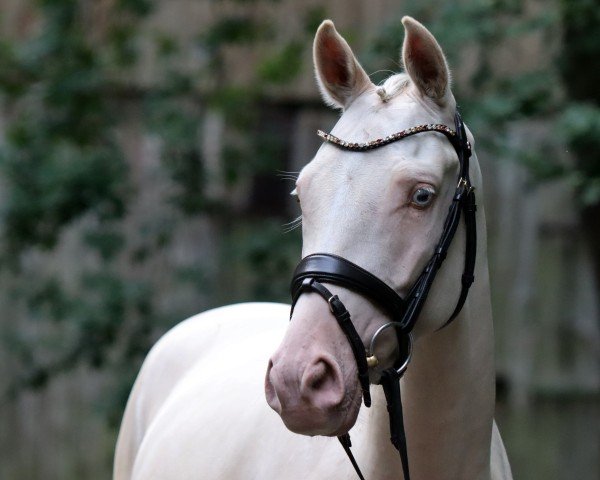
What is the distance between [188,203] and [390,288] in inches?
184

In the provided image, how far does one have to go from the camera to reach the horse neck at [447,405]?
2383 millimetres

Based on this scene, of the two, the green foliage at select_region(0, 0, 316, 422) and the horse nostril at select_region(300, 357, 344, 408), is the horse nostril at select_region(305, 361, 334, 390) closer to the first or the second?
the horse nostril at select_region(300, 357, 344, 408)

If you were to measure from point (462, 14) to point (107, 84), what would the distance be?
9.02ft

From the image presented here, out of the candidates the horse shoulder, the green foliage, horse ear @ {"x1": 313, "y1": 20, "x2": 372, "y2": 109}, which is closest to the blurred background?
the green foliage

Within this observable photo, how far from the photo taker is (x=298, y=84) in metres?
7.34

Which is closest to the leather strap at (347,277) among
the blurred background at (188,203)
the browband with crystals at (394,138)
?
the browband with crystals at (394,138)

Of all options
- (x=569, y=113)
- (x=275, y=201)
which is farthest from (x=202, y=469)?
(x=275, y=201)

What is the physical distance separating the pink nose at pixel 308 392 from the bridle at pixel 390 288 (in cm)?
A: 9

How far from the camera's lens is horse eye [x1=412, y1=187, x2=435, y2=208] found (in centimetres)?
224

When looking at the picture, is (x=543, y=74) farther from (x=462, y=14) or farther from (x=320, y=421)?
(x=320, y=421)

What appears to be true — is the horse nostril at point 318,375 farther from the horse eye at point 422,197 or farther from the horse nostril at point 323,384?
the horse eye at point 422,197

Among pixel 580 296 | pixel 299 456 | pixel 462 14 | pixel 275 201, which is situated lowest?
pixel 580 296

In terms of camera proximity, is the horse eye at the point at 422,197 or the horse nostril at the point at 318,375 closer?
the horse nostril at the point at 318,375

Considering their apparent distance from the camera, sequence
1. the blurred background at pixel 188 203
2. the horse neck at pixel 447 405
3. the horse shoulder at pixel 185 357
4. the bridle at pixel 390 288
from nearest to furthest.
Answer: the bridle at pixel 390 288 → the horse neck at pixel 447 405 → the horse shoulder at pixel 185 357 → the blurred background at pixel 188 203
